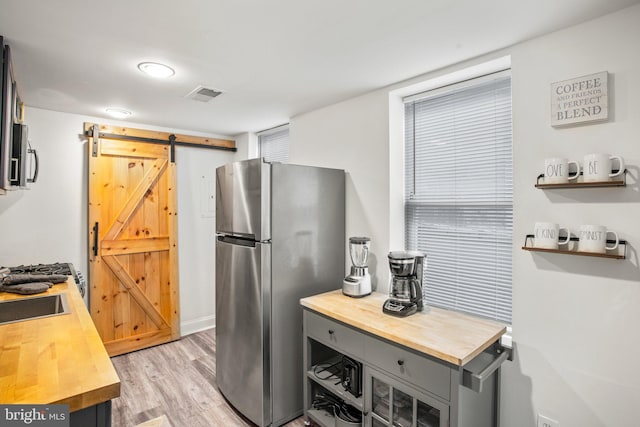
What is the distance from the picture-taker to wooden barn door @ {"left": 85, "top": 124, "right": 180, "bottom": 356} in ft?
10.8

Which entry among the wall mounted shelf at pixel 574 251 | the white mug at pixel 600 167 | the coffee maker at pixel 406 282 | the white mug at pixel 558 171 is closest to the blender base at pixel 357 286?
the coffee maker at pixel 406 282

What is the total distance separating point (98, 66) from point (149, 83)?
1.14 feet

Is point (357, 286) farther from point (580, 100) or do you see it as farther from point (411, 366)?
point (580, 100)

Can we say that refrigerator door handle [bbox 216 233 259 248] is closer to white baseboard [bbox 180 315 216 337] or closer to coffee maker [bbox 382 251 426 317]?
coffee maker [bbox 382 251 426 317]

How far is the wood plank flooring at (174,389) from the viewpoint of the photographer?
238 cm

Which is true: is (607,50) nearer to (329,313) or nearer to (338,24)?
(338,24)

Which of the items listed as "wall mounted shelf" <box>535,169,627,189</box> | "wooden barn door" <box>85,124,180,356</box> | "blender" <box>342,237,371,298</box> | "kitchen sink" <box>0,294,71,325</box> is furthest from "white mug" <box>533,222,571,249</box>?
"wooden barn door" <box>85,124,180,356</box>

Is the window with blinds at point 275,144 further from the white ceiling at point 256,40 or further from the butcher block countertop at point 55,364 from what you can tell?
the butcher block countertop at point 55,364

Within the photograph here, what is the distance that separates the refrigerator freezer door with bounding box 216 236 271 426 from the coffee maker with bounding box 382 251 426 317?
0.83 m

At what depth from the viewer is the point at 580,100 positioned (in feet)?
5.32

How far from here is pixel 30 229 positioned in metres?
3.01

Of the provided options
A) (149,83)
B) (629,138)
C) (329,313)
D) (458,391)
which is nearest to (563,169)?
(629,138)

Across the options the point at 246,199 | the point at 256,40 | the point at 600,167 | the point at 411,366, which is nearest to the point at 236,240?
the point at 246,199

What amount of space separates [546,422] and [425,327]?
2.56ft
